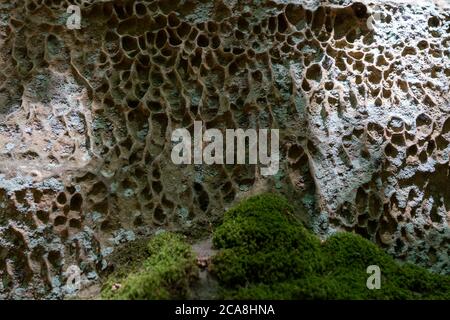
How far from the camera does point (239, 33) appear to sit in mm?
4645

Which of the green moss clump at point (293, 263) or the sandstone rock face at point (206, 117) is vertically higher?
the sandstone rock face at point (206, 117)

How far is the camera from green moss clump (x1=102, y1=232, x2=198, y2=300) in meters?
3.29

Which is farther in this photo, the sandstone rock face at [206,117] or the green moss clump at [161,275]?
the sandstone rock face at [206,117]

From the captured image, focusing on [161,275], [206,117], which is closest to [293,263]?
[161,275]

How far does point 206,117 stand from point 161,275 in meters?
1.47

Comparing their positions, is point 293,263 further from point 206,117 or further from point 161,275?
point 206,117

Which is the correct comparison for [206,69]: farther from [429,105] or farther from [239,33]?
[429,105]

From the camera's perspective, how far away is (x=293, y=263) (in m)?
3.51

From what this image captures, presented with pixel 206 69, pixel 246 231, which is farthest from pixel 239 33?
pixel 246 231

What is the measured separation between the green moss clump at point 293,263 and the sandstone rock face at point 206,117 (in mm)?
284

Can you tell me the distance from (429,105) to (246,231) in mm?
1978

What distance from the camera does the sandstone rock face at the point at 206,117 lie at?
4012mm

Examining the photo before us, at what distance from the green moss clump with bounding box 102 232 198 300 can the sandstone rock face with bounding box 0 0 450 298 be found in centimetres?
24
